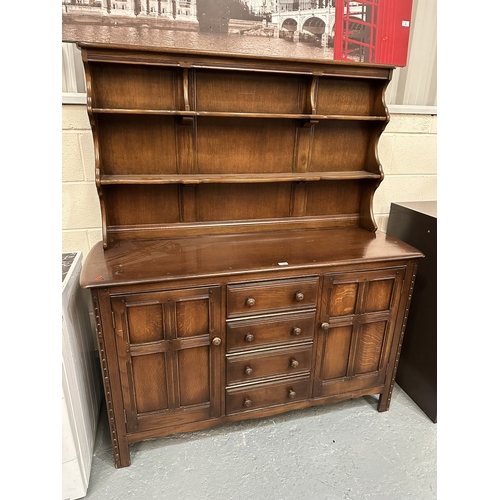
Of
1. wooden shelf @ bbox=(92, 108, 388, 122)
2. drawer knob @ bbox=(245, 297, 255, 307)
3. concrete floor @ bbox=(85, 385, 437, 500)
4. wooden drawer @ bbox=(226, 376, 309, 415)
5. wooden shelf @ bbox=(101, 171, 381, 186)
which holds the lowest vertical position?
concrete floor @ bbox=(85, 385, 437, 500)

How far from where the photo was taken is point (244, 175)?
1.85 meters

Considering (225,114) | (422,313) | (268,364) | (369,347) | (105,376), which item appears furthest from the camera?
(422,313)

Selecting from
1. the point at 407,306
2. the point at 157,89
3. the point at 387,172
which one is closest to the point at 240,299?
the point at 407,306

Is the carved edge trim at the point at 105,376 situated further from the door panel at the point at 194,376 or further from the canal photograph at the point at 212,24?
the canal photograph at the point at 212,24

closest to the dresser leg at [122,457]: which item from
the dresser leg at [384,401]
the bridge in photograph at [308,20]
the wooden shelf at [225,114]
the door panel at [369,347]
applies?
the door panel at [369,347]

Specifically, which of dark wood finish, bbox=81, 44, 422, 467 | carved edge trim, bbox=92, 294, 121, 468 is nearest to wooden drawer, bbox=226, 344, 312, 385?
dark wood finish, bbox=81, 44, 422, 467

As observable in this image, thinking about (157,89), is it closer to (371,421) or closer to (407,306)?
(407,306)

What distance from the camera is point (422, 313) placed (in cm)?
200

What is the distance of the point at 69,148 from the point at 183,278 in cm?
94

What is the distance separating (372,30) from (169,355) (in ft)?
6.41

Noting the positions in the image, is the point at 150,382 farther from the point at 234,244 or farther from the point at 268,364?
the point at 234,244

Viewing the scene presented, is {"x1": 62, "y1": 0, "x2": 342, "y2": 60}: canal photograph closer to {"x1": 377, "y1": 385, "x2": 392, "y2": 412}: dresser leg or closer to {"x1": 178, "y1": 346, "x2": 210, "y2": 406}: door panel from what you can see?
{"x1": 178, "y1": 346, "x2": 210, "y2": 406}: door panel

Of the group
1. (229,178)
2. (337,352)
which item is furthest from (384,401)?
(229,178)

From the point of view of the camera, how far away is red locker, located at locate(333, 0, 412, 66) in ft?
6.15
